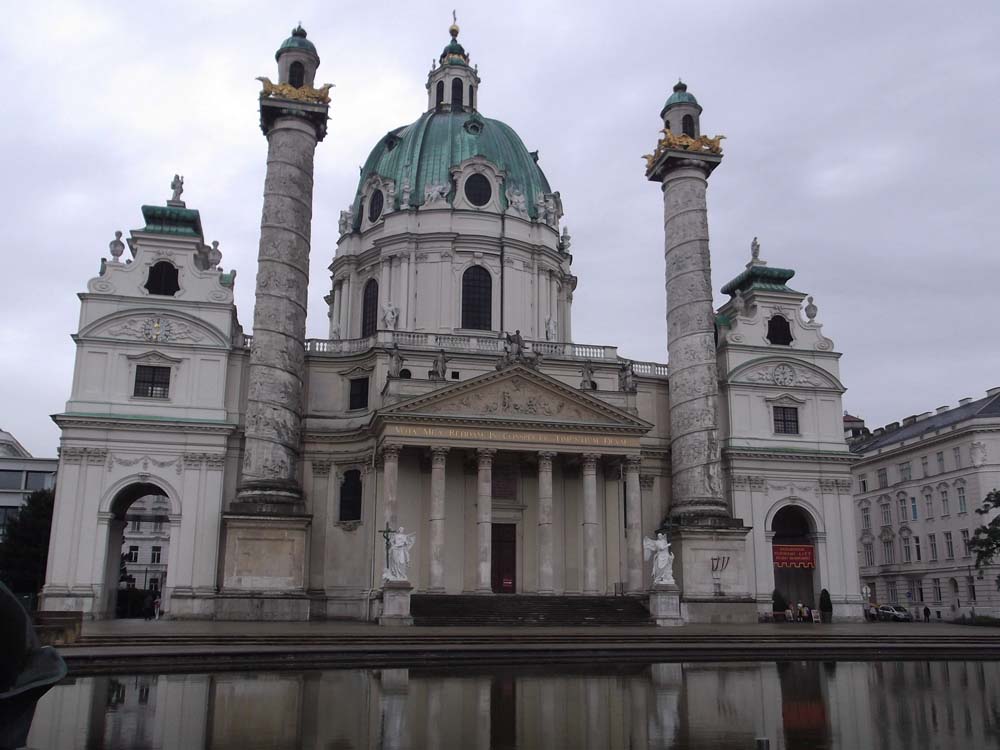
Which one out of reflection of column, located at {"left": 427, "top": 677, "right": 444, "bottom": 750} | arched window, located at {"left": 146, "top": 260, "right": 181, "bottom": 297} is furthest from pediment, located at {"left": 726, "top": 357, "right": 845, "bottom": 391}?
reflection of column, located at {"left": 427, "top": 677, "right": 444, "bottom": 750}

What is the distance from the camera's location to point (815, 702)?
13500mm

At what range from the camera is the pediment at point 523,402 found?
38.8m

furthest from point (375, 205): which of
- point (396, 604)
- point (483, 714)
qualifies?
point (483, 714)

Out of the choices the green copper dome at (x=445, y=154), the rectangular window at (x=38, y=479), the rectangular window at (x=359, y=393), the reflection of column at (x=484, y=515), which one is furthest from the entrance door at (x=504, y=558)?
the rectangular window at (x=38, y=479)

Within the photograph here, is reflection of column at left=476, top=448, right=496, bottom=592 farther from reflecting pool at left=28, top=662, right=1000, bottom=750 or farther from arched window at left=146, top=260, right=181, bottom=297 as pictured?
reflecting pool at left=28, top=662, right=1000, bottom=750

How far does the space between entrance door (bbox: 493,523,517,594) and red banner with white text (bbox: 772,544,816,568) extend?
12.7 metres

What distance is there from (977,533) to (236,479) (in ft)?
107

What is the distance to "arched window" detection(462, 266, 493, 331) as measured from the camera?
48906 mm

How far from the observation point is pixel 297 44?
41.7 m

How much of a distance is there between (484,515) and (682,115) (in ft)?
69.1

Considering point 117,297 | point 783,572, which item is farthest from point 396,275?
point 783,572

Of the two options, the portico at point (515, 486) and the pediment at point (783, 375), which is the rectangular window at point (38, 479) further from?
the pediment at point (783, 375)

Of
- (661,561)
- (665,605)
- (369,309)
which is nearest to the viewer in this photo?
(665,605)

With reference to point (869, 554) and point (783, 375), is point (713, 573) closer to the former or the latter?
point (783, 375)
